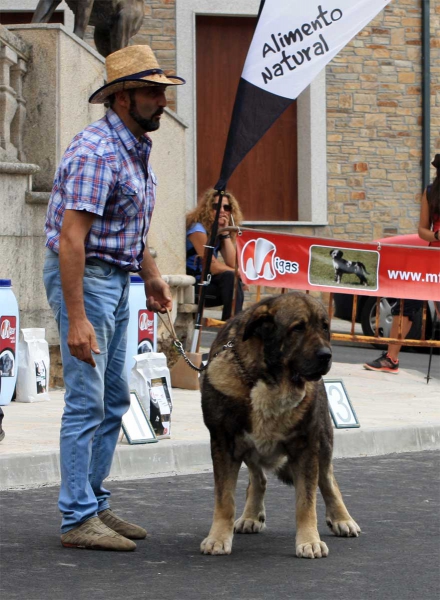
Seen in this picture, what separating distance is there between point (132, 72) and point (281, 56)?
5.13 meters

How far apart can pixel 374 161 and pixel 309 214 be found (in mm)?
1349

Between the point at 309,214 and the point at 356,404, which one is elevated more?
the point at 309,214

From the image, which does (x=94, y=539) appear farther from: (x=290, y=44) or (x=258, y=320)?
(x=290, y=44)


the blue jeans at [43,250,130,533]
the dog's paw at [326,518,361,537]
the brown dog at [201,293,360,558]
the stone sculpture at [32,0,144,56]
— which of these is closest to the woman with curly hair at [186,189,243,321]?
the stone sculpture at [32,0,144,56]

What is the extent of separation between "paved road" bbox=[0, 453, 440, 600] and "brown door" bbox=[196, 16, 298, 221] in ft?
43.3

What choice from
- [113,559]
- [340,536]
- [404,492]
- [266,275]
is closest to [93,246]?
[113,559]

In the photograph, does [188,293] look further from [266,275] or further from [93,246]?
[93,246]

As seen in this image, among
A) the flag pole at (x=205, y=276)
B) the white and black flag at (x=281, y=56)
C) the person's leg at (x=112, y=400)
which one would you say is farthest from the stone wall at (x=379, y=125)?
the person's leg at (x=112, y=400)

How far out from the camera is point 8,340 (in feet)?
31.4

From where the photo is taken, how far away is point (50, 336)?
10.8 meters

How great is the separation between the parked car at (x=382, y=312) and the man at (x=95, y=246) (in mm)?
8542

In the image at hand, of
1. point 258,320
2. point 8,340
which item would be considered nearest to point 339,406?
point 8,340

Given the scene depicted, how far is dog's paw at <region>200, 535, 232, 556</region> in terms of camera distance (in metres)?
5.43

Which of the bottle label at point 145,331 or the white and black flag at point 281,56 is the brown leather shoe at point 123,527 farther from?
the white and black flag at point 281,56
